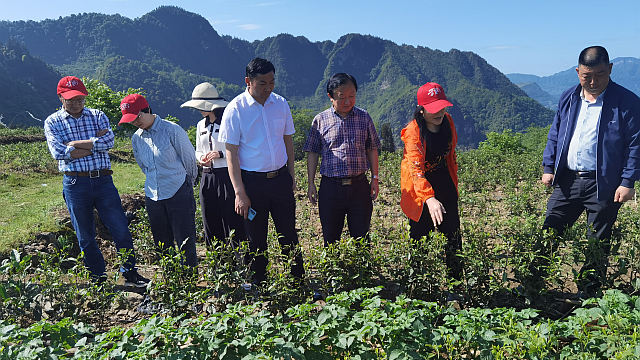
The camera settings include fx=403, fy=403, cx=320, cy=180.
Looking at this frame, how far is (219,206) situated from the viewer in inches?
162

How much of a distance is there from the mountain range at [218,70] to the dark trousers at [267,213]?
95410 millimetres

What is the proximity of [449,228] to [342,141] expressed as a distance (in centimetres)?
111

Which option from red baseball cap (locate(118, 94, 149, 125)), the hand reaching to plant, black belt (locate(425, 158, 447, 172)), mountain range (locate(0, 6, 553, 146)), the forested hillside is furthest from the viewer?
mountain range (locate(0, 6, 553, 146))

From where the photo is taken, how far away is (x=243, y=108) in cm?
306

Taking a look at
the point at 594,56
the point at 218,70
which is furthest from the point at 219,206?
the point at 218,70

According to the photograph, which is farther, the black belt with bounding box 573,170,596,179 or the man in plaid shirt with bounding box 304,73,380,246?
the man in plaid shirt with bounding box 304,73,380,246

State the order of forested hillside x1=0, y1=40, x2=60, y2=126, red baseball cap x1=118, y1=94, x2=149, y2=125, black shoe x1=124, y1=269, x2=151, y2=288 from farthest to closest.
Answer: forested hillside x1=0, y1=40, x2=60, y2=126 < black shoe x1=124, y1=269, x2=151, y2=288 < red baseball cap x1=118, y1=94, x2=149, y2=125

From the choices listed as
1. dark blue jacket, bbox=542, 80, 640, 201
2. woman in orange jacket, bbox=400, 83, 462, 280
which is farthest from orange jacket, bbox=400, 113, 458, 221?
Result: dark blue jacket, bbox=542, 80, 640, 201

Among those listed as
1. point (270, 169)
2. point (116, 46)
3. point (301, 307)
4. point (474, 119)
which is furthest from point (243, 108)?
point (116, 46)

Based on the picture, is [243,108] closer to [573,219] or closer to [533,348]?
[533,348]

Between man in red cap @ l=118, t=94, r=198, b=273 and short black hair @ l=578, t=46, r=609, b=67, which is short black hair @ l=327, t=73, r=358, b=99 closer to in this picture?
man in red cap @ l=118, t=94, r=198, b=273

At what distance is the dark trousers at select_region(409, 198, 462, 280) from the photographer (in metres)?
3.08

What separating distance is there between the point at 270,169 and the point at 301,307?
4.06ft

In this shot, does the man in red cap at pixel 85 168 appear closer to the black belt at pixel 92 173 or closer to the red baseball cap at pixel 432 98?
the black belt at pixel 92 173
